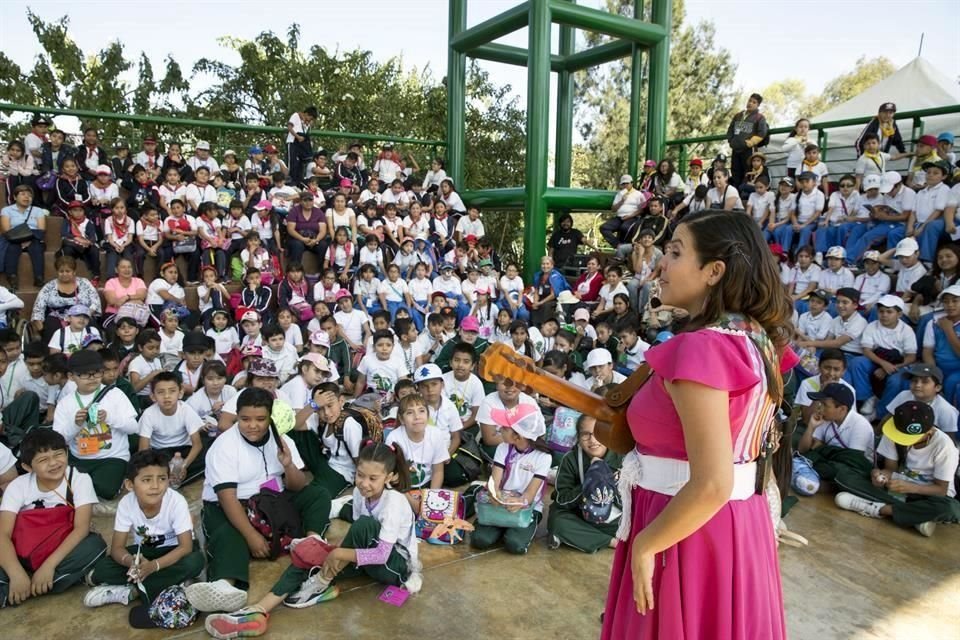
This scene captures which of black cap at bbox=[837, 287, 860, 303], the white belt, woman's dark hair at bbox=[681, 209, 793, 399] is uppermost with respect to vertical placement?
woman's dark hair at bbox=[681, 209, 793, 399]

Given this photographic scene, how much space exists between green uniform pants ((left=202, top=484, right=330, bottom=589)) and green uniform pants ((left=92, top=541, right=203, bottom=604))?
9cm

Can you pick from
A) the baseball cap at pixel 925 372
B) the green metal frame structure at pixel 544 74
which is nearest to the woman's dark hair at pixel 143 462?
the baseball cap at pixel 925 372

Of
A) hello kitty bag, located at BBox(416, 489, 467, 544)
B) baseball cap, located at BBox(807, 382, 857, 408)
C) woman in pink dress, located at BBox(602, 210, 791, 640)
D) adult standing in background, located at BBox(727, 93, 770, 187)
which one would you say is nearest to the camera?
woman in pink dress, located at BBox(602, 210, 791, 640)

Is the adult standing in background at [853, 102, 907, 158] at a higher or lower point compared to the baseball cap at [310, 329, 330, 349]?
higher

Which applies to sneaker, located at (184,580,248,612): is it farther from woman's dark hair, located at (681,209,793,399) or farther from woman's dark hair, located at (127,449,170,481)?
woman's dark hair, located at (681,209,793,399)

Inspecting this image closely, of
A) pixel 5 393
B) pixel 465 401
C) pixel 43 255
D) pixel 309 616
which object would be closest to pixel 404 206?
pixel 43 255

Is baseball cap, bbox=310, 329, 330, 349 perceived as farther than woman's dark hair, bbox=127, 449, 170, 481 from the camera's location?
Yes

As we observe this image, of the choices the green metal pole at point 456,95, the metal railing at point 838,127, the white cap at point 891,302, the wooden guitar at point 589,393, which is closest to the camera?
the wooden guitar at point 589,393

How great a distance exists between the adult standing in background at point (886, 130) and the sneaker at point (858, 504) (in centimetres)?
547

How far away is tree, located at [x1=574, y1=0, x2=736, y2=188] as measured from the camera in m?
21.8

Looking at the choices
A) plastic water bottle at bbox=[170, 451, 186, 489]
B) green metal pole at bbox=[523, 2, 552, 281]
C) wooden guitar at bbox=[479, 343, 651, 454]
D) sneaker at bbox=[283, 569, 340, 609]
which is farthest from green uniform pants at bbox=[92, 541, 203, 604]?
green metal pole at bbox=[523, 2, 552, 281]

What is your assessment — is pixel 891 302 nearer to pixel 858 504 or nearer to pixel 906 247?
pixel 906 247

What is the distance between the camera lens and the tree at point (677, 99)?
2183cm

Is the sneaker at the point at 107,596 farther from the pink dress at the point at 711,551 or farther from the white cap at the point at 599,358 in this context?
the white cap at the point at 599,358
